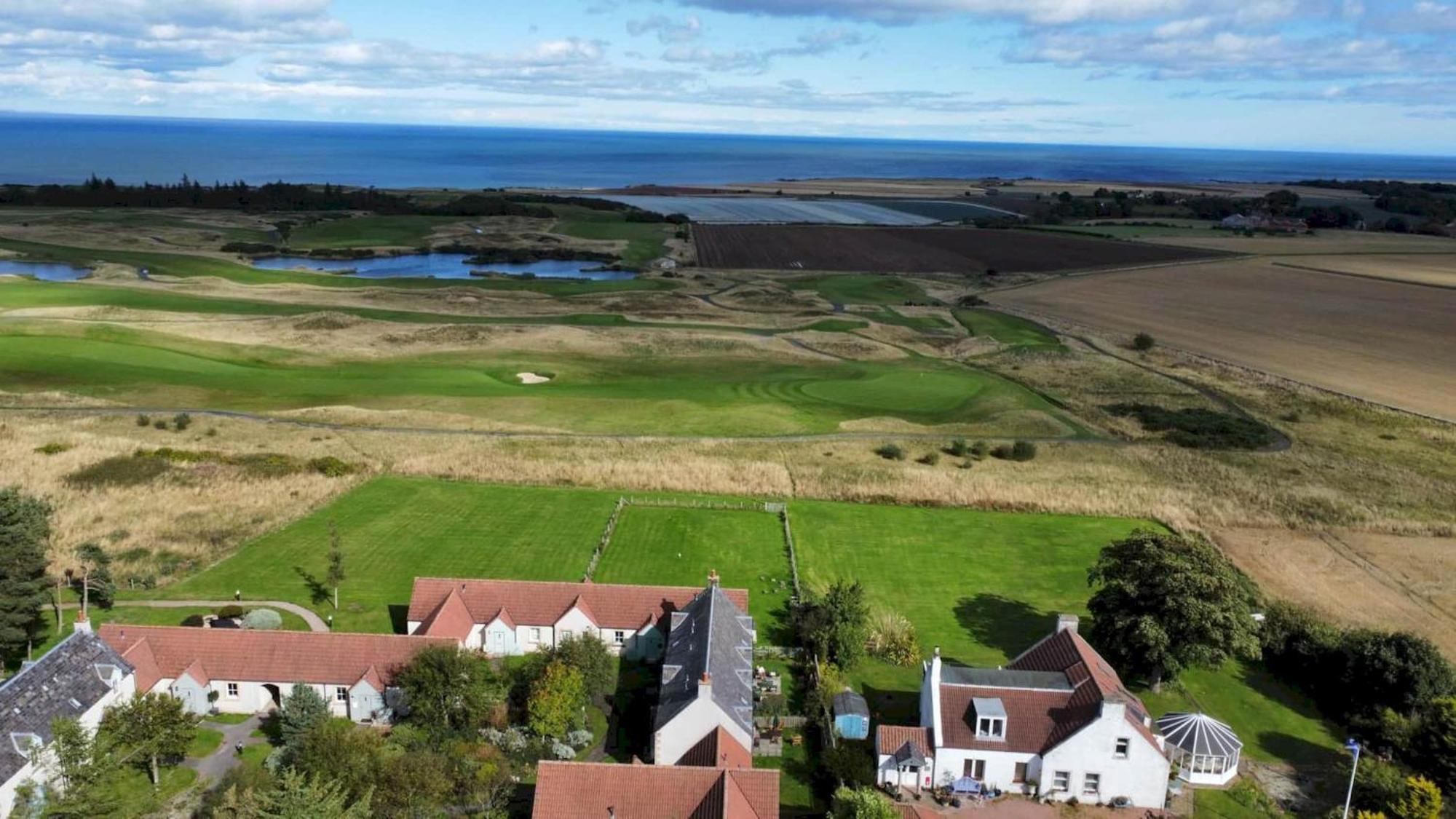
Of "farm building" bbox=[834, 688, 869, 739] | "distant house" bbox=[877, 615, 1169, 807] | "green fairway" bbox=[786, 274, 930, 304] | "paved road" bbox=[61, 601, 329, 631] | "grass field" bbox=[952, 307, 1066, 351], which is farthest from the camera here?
"green fairway" bbox=[786, 274, 930, 304]

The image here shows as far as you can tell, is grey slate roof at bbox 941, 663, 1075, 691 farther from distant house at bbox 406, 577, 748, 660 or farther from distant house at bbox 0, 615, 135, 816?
distant house at bbox 0, 615, 135, 816

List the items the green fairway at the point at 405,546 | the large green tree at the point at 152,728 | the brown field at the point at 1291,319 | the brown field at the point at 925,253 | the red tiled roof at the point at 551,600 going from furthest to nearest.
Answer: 1. the brown field at the point at 925,253
2. the brown field at the point at 1291,319
3. the green fairway at the point at 405,546
4. the red tiled roof at the point at 551,600
5. the large green tree at the point at 152,728

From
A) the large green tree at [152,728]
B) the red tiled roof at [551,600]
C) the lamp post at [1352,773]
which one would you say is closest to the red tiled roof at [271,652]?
the large green tree at [152,728]

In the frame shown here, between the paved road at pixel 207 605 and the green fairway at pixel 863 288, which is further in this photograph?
the green fairway at pixel 863 288

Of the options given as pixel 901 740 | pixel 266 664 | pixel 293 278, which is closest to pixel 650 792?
pixel 901 740

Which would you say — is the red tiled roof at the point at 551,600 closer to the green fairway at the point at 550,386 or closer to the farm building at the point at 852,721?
the farm building at the point at 852,721

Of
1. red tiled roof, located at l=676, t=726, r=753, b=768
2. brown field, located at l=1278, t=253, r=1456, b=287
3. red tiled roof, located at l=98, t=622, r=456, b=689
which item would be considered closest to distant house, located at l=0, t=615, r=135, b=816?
red tiled roof, located at l=98, t=622, r=456, b=689

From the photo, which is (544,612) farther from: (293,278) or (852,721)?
(293,278)
